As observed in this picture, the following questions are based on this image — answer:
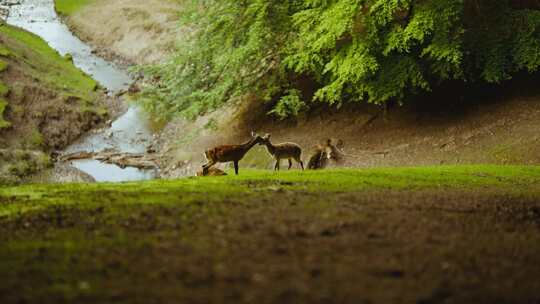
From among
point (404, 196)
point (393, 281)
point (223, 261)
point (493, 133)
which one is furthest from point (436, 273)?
point (493, 133)

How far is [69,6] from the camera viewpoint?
55531mm

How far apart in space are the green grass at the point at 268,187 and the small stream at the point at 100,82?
1335 cm

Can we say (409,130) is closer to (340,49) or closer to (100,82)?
(340,49)

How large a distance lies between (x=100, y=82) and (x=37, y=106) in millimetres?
8960

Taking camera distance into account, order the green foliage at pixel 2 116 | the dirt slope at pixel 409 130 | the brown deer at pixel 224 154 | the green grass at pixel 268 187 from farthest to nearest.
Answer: the green foliage at pixel 2 116 → the dirt slope at pixel 409 130 → the brown deer at pixel 224 154 → the green grass at pixel 268 187

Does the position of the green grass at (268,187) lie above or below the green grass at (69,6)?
below

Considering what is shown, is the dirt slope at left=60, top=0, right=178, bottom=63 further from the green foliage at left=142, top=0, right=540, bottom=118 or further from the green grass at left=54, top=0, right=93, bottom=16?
the green foliage at left=142, top=0, right=540, bottom=118

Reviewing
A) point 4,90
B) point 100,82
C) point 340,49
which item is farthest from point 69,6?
point 340,49

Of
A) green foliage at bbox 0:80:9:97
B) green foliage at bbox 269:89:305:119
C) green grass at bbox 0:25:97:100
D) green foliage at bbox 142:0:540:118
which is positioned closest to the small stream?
green grass at bbox 0:25:97:100

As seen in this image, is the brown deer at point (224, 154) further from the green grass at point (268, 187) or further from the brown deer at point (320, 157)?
the brown deer at point (320, 157)

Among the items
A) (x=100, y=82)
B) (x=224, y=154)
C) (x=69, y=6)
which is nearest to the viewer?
(x=224, y=154)

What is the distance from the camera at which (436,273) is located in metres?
4.77

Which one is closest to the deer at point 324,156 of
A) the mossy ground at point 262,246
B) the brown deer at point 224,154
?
the brown deer at point 224,154

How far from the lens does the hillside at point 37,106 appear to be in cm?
2388
